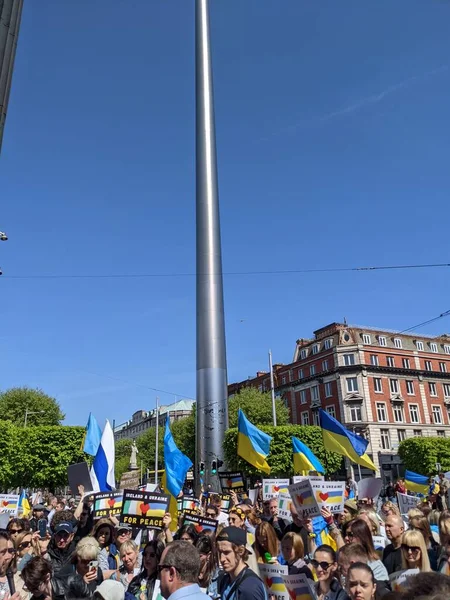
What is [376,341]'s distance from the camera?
7094 centimetres

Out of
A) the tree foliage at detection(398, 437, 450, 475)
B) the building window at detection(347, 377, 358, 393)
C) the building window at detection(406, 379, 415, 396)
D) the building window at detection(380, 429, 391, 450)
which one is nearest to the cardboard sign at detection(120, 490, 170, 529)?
the tree foliage at detection(398, 437, 450, 475)

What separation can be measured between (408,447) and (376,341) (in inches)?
602

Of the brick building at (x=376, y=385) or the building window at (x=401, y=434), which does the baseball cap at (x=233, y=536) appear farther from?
the building window at (x=401, y=434)

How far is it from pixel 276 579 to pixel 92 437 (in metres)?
14.0

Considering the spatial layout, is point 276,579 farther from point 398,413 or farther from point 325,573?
point 398,413

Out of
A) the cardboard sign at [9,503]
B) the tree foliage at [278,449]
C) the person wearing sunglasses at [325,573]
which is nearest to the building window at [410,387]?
the tree foliage at [278,449]

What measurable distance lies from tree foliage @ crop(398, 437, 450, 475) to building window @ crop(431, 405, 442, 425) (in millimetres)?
11240

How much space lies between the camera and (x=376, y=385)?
6788 centimetres

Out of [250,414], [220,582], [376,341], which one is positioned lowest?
[220,582]

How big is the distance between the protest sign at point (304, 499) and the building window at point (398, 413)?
63977mm

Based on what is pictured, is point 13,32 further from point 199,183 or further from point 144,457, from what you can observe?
point 144,457

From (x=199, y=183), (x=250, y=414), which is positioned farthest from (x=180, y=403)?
(x=199, y=183)

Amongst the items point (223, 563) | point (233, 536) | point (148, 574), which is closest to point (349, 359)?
point (148, 574)

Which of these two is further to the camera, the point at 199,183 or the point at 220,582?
the point at 199,183
